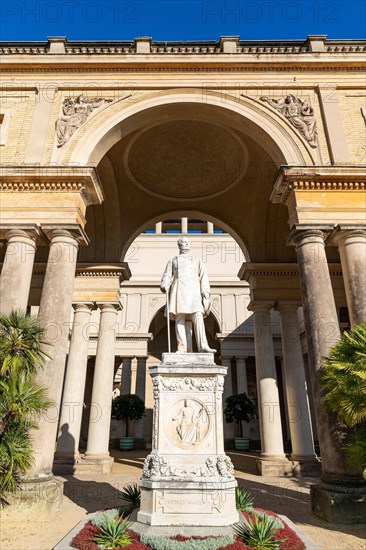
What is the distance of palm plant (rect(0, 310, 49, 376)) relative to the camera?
7.16 meters

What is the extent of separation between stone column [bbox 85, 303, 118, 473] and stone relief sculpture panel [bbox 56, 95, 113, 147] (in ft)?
22.1

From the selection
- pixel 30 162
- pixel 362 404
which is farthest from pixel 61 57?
pixel 362 404

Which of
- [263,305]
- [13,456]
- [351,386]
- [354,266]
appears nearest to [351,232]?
[354,266]

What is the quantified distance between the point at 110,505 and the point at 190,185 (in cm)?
1239

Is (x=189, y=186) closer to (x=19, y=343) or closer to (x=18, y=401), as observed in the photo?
(x=19, y=343)

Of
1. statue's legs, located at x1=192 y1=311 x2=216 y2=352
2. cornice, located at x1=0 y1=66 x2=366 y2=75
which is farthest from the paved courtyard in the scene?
cornice, located at x1=0 y1=66 x2=366 y2=75

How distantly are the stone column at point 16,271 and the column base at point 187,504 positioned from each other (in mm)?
5533

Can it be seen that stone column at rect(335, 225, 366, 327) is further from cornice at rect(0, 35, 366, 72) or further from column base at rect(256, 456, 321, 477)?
column base at rect(256, 456, 321, 477)

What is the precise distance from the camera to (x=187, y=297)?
7.39 meters

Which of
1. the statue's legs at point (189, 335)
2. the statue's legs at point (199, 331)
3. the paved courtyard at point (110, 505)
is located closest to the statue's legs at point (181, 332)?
the statue's legs at point (189, 335)

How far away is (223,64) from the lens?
1210 cm

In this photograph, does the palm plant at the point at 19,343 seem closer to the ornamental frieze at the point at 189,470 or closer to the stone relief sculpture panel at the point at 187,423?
the stone relief sculpture panel at the point at 187,423

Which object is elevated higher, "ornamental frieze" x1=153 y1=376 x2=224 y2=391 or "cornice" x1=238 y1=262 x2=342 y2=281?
"cornice" x1=238 y1=262 x2=342 y2=281

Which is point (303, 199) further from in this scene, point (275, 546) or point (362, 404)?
point (275, 546)
